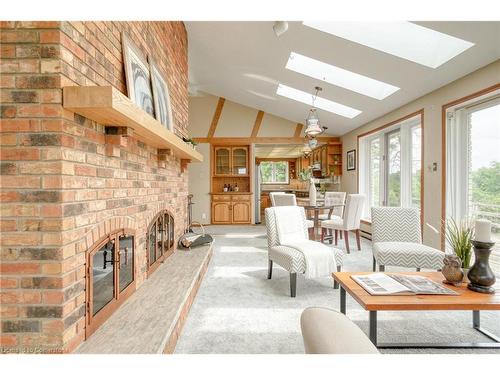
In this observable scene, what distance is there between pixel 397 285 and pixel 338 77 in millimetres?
3551

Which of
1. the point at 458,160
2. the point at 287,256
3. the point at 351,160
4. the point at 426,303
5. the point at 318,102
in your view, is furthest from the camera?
the point at 351,160

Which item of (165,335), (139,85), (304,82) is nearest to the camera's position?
(165,335)

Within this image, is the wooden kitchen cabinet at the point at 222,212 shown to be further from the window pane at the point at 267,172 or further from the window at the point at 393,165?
the window pane at the point at 267,172

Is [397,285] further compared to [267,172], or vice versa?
[267,172]

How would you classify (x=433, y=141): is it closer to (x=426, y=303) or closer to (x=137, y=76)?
(x=426, y=303)

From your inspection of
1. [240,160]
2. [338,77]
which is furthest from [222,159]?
[338,77]

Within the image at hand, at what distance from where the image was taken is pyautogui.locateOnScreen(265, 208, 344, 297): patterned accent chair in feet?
9.02

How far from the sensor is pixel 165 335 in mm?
1585

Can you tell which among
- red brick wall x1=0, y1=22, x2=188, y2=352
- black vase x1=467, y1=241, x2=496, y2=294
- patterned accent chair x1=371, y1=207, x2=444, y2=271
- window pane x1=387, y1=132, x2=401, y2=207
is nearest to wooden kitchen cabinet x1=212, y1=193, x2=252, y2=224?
window pane x1=387, y1=132, x2=401, y2=207

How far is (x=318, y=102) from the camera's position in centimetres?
576

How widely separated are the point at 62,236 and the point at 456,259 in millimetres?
2329

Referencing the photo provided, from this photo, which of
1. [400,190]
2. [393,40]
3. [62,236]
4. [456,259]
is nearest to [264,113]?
[400,190]

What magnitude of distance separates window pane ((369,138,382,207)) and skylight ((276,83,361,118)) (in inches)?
32.0
